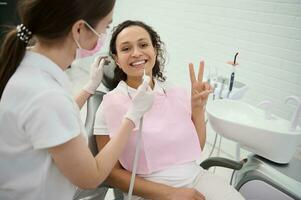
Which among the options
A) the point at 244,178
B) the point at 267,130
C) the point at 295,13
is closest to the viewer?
the point at 267,130

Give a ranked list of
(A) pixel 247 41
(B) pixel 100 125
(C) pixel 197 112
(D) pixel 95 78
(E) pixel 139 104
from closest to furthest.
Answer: (E) pixel 139 104 → (B) pixel 100 125 → (D) pixel 95 78 → (C) pixel 197 112 → (A) pixel 247 41

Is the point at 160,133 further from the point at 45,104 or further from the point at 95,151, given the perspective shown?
the point at 45,104

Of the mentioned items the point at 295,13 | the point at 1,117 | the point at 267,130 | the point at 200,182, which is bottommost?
the point at 200,182

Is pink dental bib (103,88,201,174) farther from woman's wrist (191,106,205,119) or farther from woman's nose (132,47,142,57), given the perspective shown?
woman's nose (132,47,142,57)

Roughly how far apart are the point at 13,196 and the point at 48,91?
385mm

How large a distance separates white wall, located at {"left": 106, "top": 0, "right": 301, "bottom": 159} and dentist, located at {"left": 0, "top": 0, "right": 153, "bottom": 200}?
1487 millimetres

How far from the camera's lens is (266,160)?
4.69ft

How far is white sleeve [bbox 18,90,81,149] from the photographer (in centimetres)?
71

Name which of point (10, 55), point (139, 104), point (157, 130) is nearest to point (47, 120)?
point (10, 55)

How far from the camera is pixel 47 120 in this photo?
28.1 inches

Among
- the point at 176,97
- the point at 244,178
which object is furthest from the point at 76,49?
the point at 244,178

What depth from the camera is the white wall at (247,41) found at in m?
1.89

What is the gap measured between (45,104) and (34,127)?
70mm

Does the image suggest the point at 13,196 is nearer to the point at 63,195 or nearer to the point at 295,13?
the point at 63,195
